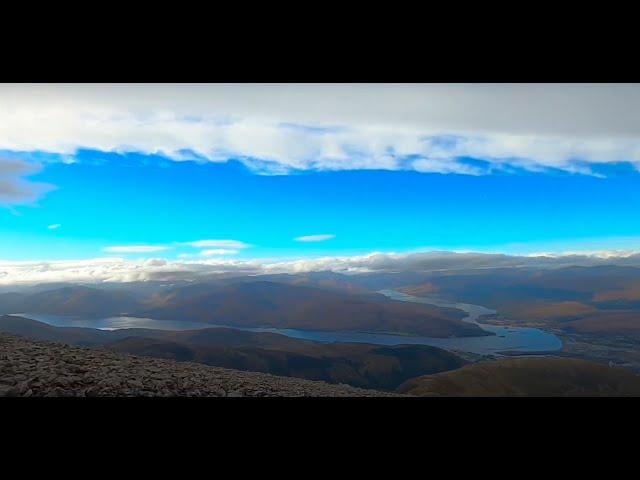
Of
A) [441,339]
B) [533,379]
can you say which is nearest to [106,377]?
[533,379]

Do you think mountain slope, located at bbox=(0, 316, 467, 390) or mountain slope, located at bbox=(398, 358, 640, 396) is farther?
mountain slope, located at bbox=(0, 316, 467, 390)

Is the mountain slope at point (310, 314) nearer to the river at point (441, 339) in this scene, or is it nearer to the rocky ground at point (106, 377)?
the river at point (441, 339)

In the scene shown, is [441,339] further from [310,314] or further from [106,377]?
[106,377]

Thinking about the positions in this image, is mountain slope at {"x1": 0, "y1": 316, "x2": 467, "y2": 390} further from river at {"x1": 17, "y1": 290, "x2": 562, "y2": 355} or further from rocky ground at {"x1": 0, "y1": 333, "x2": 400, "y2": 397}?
rocky ground at {"x1": 0, "y1": 333, "x2": 400, "y2": 397}

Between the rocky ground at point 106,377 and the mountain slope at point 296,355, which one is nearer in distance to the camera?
the rocky ground at point 106,377

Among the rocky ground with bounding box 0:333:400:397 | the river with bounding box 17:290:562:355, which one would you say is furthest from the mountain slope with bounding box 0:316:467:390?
the rocky ground with bounding box 0:333:400:397

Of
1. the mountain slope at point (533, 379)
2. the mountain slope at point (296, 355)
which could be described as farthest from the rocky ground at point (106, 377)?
the mountain slope at point (296, 355)

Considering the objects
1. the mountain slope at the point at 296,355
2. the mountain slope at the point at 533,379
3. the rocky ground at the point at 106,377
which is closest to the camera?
the rocky ground at the point at 106,377
